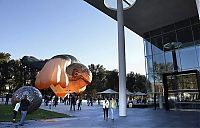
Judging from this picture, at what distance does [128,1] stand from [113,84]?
57488 millimetres

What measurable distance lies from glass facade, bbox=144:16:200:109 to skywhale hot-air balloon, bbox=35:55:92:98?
28.8ft

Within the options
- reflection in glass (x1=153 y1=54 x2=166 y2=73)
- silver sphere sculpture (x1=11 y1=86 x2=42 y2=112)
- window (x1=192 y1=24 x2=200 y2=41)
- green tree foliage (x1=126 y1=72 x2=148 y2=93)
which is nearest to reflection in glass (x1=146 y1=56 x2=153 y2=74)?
reflection in glass (x1=153 y1=54 x2=166 y2=73)

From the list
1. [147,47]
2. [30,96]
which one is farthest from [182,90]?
[30,96]

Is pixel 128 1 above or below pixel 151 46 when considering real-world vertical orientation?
above

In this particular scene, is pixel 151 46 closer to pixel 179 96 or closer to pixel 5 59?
pixel 179 96

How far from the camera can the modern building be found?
80.6 feet

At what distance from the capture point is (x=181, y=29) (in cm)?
2712

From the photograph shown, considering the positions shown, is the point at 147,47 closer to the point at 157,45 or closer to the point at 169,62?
the point at 157,45

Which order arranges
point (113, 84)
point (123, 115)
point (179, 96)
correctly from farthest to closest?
point (113, 84), point (179, 96), point (123, 115)

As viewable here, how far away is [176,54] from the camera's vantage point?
88.0ft

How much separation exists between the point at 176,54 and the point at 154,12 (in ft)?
18.0

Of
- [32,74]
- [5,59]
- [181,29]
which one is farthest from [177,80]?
[5,59]

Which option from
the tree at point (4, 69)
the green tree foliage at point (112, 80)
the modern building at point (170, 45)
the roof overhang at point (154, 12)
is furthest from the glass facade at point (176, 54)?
the green tree foliage at point (112, 80)

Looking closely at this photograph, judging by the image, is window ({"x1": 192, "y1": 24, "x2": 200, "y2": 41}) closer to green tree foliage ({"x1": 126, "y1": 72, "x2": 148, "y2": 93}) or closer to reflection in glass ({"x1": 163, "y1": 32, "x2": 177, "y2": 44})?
reflection in glass ({"x1": 163, "y1": 32, "x2": 177, "y2": 44})
